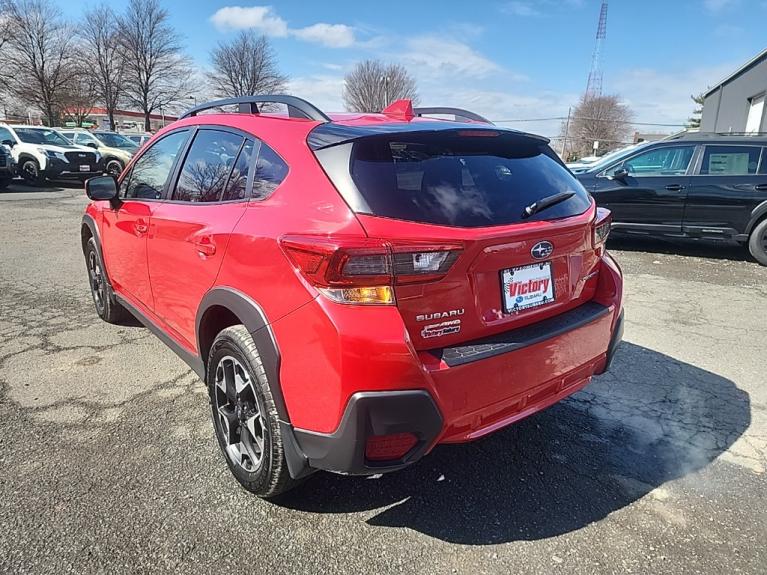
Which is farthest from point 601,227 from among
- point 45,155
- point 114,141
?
point 114,141

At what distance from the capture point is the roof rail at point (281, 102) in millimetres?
2443

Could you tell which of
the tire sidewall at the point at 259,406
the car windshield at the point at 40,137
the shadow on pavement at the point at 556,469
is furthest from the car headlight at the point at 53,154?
the shadow on pavement at the point at 556,469

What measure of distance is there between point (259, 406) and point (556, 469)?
4.93 feet

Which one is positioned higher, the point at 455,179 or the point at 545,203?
the point at 455,179

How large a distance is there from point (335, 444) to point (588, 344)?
4.24 ft

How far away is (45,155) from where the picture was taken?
15.9 metres

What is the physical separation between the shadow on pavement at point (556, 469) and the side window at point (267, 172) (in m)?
1.36

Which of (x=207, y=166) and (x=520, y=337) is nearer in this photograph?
(x=520, y=337)

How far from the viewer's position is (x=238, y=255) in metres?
2.23

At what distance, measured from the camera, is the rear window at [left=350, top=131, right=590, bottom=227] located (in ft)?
6.43

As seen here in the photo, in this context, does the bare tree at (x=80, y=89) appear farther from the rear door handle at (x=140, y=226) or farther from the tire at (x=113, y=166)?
the rear door handle at (x=140, y=226)

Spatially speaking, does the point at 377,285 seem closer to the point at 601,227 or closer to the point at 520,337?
the point at 520,337

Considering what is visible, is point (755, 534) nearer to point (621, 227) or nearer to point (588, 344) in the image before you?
point (588, 344)

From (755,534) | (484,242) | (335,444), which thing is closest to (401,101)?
(484,242)
